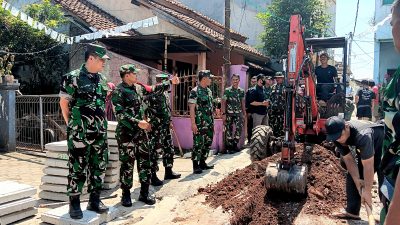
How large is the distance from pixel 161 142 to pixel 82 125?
7.13 feet

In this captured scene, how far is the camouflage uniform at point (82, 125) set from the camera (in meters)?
4.21

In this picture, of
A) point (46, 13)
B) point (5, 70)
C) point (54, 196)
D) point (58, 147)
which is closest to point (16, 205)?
point (54, 196)

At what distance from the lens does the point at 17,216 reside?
173 inches

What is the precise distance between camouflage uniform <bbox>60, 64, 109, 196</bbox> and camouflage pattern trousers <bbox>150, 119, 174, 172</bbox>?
65.7 inches

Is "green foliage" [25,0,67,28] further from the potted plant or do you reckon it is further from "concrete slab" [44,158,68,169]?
"concrete slab" [44,158,68,169]

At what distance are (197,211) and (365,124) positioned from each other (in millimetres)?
2281

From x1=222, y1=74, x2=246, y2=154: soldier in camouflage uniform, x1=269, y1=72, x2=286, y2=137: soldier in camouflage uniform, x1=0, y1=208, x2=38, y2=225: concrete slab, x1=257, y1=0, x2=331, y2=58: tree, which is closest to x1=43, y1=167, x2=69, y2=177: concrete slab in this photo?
x1=0, y1=208, x2=38, y2=225: concrete slab

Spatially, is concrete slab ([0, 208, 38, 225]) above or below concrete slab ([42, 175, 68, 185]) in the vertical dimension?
below

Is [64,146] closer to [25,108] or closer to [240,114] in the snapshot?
[240,114]

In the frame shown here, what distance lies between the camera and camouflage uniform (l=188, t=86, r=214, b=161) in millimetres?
6766

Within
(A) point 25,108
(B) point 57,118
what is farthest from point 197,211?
(A) point 25,108

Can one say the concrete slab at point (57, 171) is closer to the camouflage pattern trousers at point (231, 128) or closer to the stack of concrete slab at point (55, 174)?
the stack of concrete slab at point (55, 174)

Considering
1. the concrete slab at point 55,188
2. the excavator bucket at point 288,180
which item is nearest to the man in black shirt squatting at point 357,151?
the excavator bucket at point 288,180

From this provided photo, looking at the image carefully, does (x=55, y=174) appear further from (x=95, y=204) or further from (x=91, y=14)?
(x=91, y=14)
